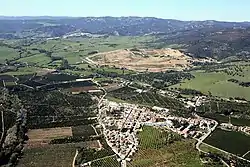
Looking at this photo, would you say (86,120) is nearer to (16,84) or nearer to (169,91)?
(169,91)

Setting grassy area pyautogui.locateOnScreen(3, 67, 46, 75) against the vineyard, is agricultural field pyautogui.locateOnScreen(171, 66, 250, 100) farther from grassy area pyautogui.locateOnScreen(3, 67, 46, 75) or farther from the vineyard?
grassy area pyautogui.locateOnScreen(3, 67, 46, 75)

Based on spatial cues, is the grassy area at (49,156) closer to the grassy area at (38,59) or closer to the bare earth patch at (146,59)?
the bare earth patch at (146,59)

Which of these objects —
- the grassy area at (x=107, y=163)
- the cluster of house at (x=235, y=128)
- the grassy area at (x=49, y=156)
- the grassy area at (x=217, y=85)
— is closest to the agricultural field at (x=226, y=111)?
the cluster of house at (x=235, y=128)

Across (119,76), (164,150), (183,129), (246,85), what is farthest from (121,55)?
(164,150)

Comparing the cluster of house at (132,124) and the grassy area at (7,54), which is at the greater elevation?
the cluster of house at (132,124)

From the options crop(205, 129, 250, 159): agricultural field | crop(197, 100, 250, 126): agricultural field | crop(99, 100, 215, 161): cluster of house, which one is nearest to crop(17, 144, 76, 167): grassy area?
crop(99, 100, 215, 161): cluster of house

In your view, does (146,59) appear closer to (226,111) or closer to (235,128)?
(226,111)

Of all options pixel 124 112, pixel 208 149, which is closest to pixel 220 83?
pixel 124 112
